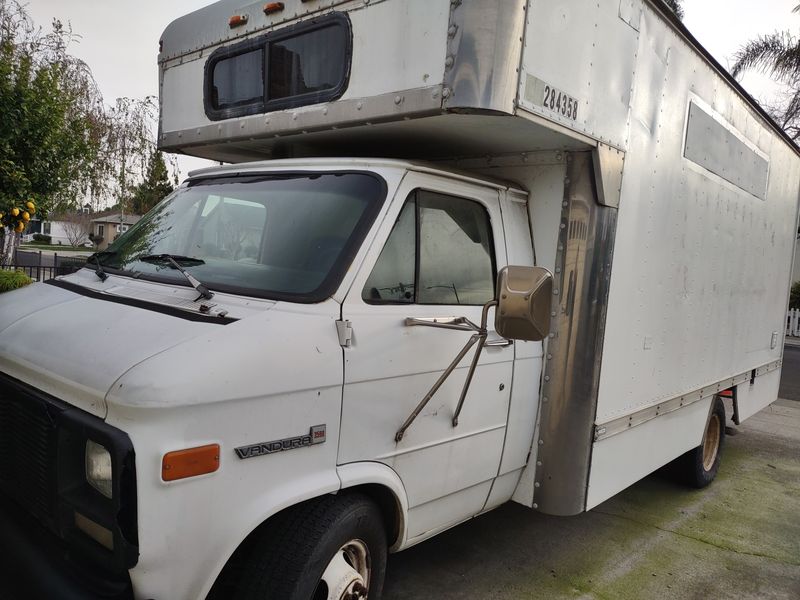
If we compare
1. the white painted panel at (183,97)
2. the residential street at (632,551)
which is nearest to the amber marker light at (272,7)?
the white painted panel at (183,97)

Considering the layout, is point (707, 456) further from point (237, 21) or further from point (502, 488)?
point (237, 21)

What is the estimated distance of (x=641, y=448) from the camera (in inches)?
165

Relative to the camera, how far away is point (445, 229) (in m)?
3.10

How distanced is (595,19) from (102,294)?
8.82 feet

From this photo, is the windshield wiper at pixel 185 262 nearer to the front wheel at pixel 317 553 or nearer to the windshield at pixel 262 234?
the windshield at pixel 262 234

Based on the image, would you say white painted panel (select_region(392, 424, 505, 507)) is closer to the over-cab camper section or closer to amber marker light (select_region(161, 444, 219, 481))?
the over-cab camper section

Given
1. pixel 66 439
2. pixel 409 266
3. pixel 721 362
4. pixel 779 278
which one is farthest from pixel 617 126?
pixel 779 278

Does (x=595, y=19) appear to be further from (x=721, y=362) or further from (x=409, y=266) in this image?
(x=721, y=362)

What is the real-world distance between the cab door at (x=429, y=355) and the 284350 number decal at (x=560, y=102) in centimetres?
53

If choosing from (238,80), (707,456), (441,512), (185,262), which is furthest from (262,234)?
(707,456)

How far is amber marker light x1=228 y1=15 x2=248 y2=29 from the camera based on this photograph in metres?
3.62

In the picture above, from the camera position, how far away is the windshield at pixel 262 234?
104 inches

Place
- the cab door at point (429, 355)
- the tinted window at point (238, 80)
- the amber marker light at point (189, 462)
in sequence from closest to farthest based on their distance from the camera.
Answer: the amber marker light at point (189, 462), the cab door at point (429, 355), the tinted window at point (238, 80)

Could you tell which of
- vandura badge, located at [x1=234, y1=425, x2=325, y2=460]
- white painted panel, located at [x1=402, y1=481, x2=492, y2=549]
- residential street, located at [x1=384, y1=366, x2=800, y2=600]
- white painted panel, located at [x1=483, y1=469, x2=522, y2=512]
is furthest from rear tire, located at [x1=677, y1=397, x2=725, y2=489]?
vandura badge, located at [x1=234, y1=425, x2=325, y2=460]
